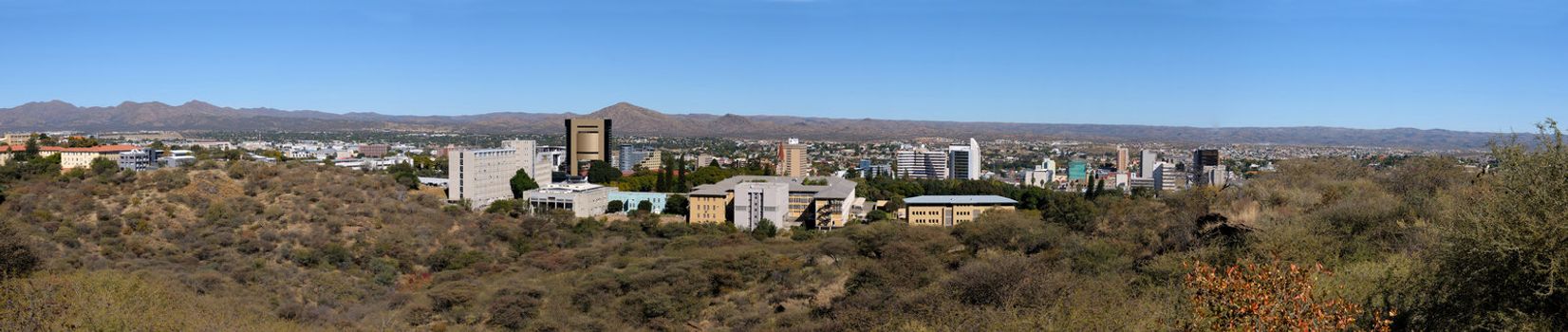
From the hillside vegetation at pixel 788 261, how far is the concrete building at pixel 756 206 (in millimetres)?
2515

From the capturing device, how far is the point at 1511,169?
6035 mm

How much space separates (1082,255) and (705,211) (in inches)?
581

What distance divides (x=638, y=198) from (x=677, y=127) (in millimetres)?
112486

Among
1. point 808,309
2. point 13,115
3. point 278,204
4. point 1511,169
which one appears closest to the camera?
point 1511,169

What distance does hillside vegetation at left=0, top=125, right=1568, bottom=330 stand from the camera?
5.72m

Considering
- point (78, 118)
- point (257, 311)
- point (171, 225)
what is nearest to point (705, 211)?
point (171, 225)

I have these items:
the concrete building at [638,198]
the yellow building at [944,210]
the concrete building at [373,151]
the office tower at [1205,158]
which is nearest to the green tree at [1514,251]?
the yellow building at [944,210]

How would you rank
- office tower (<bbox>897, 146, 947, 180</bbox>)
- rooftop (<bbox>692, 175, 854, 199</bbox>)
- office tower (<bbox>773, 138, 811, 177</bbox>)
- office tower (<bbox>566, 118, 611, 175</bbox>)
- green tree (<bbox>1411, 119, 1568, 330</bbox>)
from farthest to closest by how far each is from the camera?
office tower (<bbox>897, 146, 947, 180</bbox>) → office tower (<bbox>566, 118, 611, 175</bbox>) → office tower (<bbox>773, 138, 811, 177</bbox>) → rooftop (<bbox>692, 175, 854, 199</bbox>) → green tree (<bbox>1411, 119, 1568, 330</bbox>)

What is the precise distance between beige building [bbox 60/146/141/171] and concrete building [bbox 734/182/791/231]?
18386mm

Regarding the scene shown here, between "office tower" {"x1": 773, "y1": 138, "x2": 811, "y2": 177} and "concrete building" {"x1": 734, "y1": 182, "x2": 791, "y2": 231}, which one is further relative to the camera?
"office tower" {"x1": 773, "y1": 138, "x2": 811, "y2": 177}

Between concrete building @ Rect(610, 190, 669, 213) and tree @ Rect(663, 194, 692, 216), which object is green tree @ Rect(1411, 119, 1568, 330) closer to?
tree @ Rect(663, 194, 692, 216)

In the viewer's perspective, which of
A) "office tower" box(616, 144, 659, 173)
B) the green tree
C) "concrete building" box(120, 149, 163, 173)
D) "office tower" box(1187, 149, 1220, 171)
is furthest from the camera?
"office tower" box(616, 144, 659, 173)

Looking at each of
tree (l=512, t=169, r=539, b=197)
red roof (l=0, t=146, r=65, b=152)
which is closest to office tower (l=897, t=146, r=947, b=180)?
tree (l=512, t=169, r=539, b=197)

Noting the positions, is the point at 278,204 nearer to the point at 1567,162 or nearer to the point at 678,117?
the point at 1567,162
